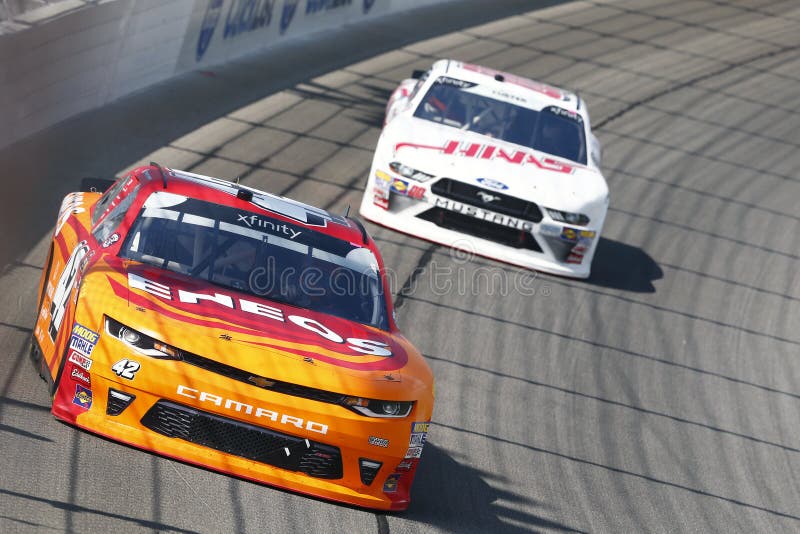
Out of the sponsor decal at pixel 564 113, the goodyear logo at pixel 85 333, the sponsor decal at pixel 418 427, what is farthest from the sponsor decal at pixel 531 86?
the goodyear logo at pixel 85 333

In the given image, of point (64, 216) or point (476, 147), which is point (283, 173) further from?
point (64, 216)

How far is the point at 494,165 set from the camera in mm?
11656

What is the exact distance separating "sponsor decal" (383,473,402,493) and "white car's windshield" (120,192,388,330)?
3.33ft

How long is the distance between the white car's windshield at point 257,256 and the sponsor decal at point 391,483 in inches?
39.9

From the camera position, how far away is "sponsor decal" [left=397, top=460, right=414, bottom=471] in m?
6.24

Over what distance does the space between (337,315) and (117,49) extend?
873 centimetres

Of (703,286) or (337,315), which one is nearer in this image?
(337,315)

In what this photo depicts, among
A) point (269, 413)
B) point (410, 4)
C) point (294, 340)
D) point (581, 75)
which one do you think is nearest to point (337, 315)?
point (294, 340)

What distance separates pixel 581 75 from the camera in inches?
822

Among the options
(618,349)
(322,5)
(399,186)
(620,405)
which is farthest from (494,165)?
(322,5)

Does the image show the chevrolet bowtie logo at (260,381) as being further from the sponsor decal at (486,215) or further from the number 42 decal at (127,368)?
the sponsor decal at (486,215)

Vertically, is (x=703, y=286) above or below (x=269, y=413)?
below

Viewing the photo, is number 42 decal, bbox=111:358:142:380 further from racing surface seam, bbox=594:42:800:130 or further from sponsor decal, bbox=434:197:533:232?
racing surface seam, bbox=594:42:800:130

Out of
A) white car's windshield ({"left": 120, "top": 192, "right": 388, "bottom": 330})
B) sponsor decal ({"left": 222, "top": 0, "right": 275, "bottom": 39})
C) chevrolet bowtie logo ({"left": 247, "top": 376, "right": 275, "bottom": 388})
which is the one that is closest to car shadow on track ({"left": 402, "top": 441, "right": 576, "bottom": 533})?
white car's windshield ({"left": 120, "top": 192, "right": 388, "bottom": 330})
